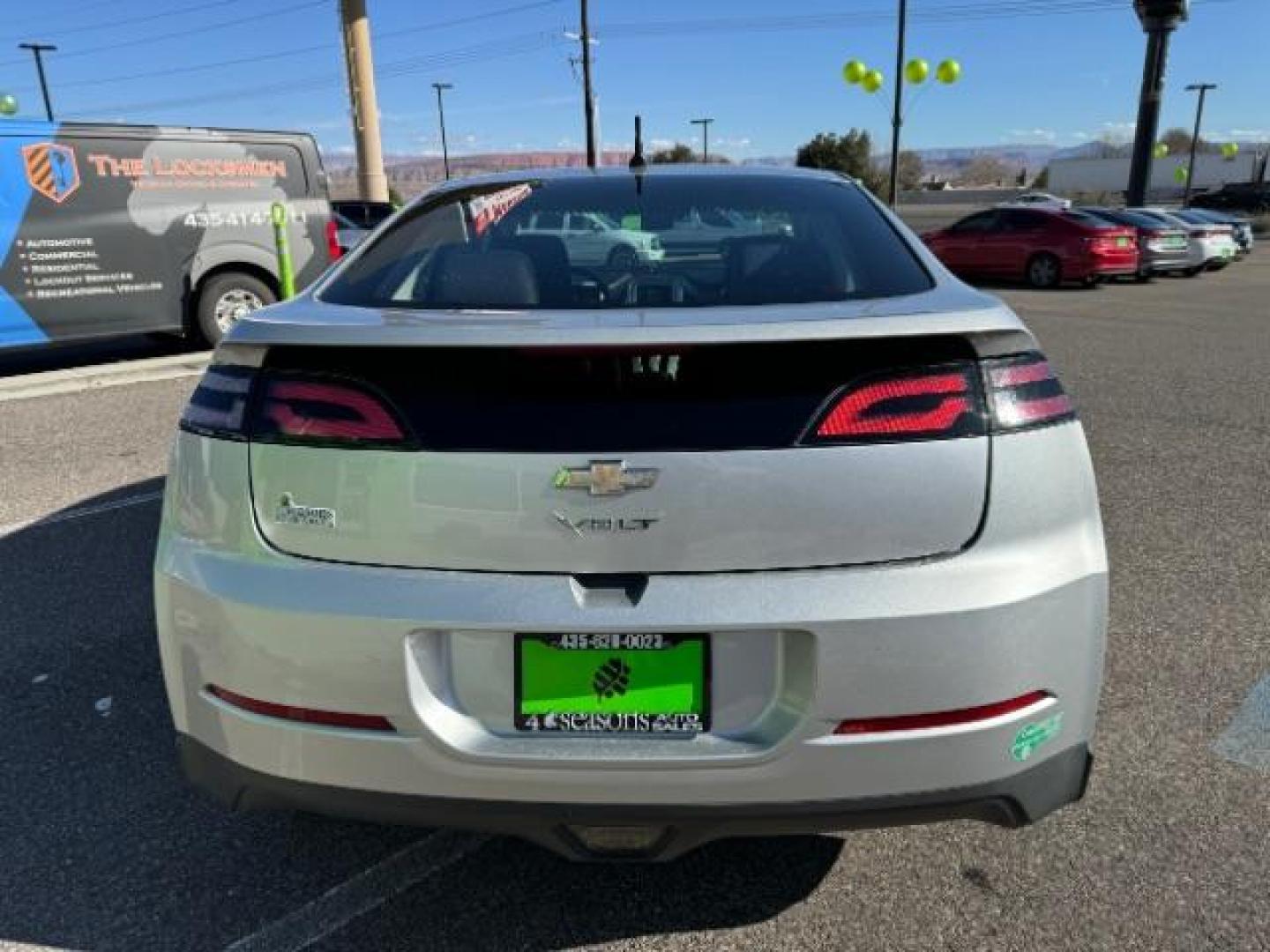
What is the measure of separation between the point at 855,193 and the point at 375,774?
2.09m

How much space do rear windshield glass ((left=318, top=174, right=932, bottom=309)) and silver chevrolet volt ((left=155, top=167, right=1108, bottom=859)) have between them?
1.21 ft

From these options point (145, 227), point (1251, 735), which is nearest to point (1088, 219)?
point (145, 227)

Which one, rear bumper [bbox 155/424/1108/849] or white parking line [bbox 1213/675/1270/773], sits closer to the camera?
rear bumper [bbox 155/424/1108/849]

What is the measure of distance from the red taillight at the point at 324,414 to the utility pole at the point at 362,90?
105 ft

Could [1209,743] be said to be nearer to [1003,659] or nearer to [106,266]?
[1003,659]

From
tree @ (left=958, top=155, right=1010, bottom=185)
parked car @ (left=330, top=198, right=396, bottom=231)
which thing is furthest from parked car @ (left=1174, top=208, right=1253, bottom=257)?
tree @ (left=958, top=155, right=1010, bottom=185)

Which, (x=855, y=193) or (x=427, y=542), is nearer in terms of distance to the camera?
(x=427, y=542)

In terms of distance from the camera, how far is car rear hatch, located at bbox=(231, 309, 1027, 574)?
1.67 m

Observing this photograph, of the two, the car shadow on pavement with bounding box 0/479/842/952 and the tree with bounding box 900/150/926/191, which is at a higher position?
the car shadow on pavement with bounding box 0/479/842/952

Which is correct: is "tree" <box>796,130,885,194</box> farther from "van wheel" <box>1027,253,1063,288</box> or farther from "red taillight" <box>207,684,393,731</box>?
"red taillight" <box>207,684,393,731</box>

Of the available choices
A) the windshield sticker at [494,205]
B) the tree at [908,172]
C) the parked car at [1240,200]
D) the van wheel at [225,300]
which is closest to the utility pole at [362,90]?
the van wheel at [225,300]

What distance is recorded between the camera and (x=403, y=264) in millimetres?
2561

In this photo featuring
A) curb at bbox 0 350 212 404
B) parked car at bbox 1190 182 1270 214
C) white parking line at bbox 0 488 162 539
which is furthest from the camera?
parked car at bbox 1190 182 1270 214

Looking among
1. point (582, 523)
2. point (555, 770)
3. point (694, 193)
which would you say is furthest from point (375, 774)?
point (694, 193)
